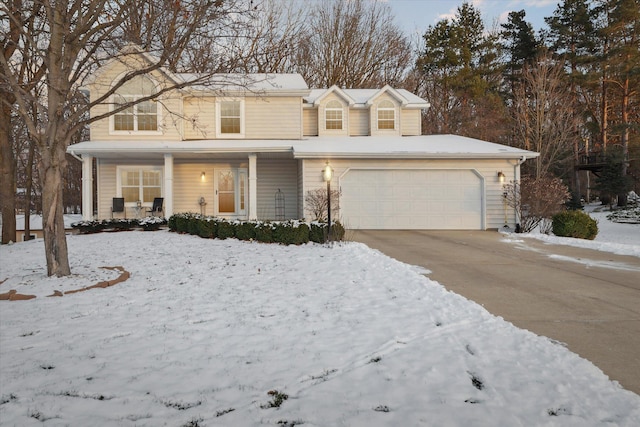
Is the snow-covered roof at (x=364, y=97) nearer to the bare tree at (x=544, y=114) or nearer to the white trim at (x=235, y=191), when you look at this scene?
the white trim at (x=235, y=191)

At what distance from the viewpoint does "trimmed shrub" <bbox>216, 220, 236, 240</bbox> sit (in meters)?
10.8

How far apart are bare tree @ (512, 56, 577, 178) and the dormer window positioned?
1903 centimetres

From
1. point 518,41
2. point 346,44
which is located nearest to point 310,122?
point 346,44

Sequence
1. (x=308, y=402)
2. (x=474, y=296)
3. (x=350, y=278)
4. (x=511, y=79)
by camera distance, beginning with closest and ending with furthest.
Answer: (x=308, y=402) → (x=474, y=296) → (x=350, y=278) → (x=511, y=79)

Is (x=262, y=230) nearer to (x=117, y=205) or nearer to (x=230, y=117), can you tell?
(x=230, y=117)

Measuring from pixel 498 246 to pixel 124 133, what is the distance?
12671mm

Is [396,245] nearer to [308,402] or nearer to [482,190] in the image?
[482,190]

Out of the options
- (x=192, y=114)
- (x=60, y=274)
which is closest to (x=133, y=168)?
(x=192, y=114)

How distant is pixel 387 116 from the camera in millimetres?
16578

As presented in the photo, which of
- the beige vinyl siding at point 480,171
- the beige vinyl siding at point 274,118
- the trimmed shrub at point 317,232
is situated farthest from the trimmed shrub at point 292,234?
the beige vinyl siding at point 274,118

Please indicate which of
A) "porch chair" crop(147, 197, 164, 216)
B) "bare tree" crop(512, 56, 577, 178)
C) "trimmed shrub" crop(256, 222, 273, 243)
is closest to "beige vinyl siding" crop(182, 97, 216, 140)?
"porch chair" crop(147, 197, 164, 216)

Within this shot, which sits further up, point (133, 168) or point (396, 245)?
point (133, 168)

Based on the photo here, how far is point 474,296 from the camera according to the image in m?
5.21

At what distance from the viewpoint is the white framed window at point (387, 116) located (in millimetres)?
16531
